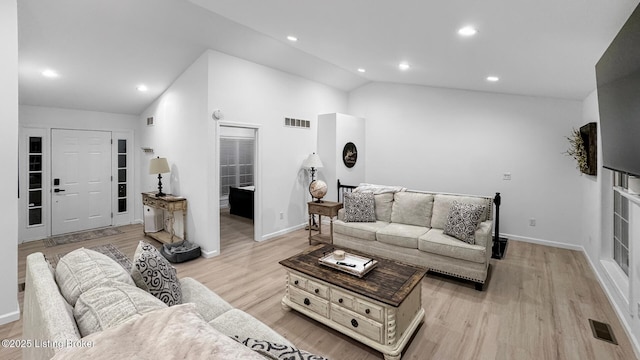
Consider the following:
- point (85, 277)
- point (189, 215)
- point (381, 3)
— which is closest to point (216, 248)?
point (189, 215)

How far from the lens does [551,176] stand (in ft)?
15.3

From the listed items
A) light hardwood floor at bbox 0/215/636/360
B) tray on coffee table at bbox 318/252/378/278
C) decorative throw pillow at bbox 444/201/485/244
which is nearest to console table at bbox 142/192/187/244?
light hardwood floor at bbox 0/215/636/360

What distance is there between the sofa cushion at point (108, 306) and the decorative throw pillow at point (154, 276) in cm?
31

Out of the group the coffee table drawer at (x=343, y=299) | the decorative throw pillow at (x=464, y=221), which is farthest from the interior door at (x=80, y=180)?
the decorative throw pillow at (x=464, y=221)

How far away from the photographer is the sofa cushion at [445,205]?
12.1 ft

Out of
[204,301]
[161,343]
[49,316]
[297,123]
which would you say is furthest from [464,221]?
[49,316]

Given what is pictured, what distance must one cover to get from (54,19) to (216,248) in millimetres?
3327

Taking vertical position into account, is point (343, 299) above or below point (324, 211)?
below

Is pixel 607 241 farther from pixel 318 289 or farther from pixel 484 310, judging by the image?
pixel 318 289

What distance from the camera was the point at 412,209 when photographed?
4.07m

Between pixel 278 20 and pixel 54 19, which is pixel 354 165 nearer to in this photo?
pixel 278 20

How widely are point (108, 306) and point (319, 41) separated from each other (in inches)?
136

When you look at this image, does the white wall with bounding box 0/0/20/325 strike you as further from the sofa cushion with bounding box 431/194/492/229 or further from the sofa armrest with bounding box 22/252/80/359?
the sofa cushion with bounding box 431/194/492/229

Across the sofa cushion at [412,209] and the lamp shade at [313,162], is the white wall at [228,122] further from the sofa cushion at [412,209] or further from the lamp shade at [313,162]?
the sofa cushion at [412,209]
